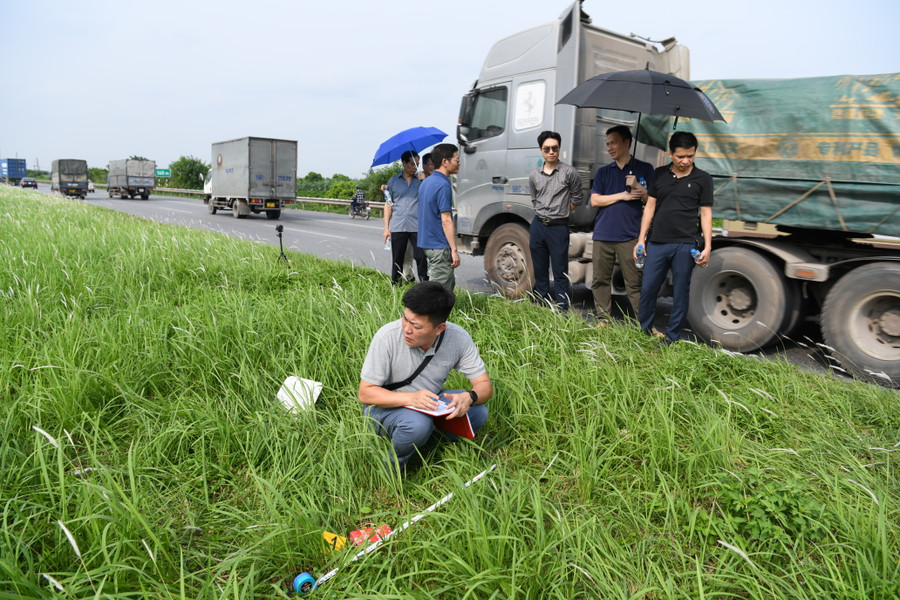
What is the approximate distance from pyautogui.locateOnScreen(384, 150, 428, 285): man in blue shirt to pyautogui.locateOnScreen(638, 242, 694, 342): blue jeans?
2.50 meters

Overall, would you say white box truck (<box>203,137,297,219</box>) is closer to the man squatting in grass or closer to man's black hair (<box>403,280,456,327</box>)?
the man squatting in grass

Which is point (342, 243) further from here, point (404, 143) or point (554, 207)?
point (554, 207)

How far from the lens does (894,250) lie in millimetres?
4523

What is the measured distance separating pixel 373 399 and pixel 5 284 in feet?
15.3

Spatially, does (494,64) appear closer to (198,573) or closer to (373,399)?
(373,399)

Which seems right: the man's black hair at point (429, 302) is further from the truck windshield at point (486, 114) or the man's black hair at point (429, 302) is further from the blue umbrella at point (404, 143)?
the truck windshield at point (486, 114)

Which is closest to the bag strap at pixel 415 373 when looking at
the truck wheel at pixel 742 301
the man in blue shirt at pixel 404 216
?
the truck wheel at pixel 742 301

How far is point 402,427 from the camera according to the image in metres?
2.86

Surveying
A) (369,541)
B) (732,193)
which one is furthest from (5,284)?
(732,193)

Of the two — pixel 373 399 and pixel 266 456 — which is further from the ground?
pixel 373 399

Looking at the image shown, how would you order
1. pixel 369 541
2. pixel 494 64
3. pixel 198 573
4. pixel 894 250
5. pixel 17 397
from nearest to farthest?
pixel 198 573
pixel 369 541
pixel 17 397
pixel 894 250
pixel 494 64

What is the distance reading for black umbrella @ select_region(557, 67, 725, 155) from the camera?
4.85m

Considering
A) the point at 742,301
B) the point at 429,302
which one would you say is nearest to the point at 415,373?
the point at 429,302

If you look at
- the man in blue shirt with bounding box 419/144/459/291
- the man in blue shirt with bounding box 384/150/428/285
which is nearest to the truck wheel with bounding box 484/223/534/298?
the man in blue shirt with bounding box 384/150/428/285
